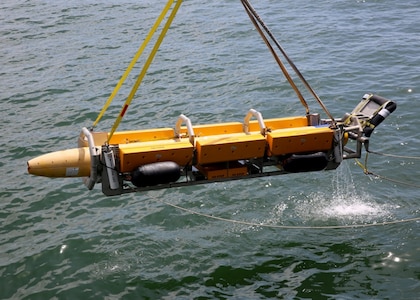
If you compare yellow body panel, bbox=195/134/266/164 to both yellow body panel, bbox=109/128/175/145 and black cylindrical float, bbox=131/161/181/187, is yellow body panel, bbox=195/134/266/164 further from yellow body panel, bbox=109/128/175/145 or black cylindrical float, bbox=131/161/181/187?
yellow body panel, bbox=109/128/175/145

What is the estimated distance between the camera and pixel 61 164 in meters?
10.3

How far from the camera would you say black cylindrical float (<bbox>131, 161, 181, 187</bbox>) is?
10.3 meters

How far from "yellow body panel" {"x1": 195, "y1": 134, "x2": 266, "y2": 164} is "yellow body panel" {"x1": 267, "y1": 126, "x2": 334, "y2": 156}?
0.19m

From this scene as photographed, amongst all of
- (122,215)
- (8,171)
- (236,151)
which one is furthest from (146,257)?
(8,171)

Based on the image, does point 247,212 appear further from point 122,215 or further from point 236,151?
point 236,151

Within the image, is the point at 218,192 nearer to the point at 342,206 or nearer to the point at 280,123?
the point at 342,206

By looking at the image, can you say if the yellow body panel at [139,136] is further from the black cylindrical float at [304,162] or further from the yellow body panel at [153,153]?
the black cylindrical float at [304,162]

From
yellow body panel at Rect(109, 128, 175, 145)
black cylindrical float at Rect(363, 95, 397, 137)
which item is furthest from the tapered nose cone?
black cylindrical float at Rect(363, 95, 397, 137)

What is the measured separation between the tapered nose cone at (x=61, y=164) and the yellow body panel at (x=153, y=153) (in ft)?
1.92

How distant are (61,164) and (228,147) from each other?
8.39ft

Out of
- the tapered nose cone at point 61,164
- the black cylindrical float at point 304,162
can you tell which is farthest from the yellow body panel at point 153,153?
the black cylindrical float at point 304,162

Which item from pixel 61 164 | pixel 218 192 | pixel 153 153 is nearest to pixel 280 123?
pixel 153 153

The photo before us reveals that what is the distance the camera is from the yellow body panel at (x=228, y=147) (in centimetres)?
1068

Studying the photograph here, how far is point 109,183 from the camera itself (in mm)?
10508
